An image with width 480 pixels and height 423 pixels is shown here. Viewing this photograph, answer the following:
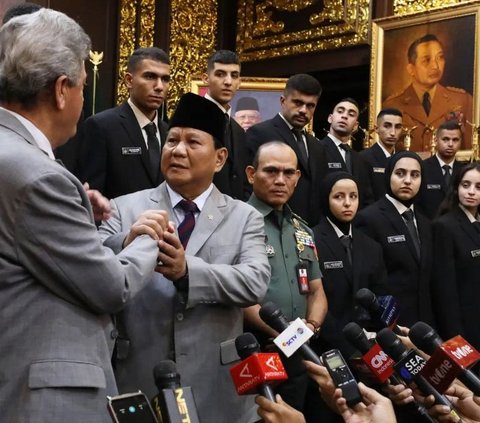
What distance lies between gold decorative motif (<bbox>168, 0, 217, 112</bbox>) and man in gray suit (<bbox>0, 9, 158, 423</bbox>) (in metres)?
8.64

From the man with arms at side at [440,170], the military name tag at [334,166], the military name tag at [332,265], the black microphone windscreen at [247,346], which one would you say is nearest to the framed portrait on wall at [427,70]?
the man with arms at side at [440,170]

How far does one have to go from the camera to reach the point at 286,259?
3768mm

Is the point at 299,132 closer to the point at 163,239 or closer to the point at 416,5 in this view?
the point at 163,239

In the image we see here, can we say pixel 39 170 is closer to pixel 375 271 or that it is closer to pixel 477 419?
pixel 477 419

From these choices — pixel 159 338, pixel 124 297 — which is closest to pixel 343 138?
pixel 159 338

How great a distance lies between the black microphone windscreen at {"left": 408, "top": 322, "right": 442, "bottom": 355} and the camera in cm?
242

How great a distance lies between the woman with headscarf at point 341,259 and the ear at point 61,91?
7.39ft

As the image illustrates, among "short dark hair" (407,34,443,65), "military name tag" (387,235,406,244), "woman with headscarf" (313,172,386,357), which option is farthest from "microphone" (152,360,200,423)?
"short dark hair" (407,34,443,65)

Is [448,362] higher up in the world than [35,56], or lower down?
lower down

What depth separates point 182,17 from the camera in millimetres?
10875

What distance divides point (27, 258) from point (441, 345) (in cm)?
107

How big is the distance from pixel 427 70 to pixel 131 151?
17.9ft

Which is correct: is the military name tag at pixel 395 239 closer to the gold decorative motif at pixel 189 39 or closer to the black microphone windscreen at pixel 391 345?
the black microphone windscreen at pixel 391 345

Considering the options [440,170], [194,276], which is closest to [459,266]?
[440,170]
